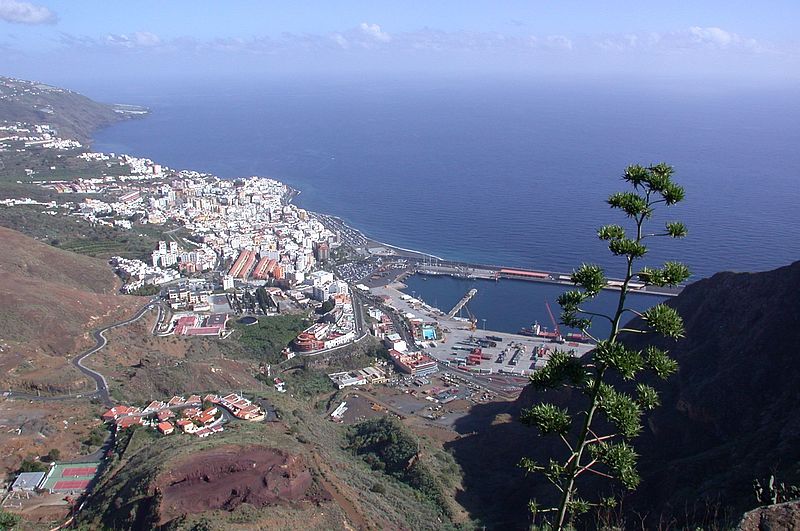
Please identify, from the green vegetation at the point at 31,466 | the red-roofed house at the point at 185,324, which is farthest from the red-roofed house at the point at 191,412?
the red-roofed house at the point at 185,324

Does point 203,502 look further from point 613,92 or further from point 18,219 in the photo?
point 613,92

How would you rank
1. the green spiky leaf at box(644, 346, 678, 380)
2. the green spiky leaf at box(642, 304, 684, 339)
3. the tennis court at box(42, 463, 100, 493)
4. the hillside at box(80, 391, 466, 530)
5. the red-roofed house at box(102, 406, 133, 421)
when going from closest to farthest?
the green spiky leaf at box(642, 304, 684, 339) → the green spiky leaf at box(644, 346, 678, 380) → the hillside at box(80, 391, 466, 530) → the tennis court at box(42, 463, 100, 493) → the red-roofed house at box(102, 406, 133, 421)

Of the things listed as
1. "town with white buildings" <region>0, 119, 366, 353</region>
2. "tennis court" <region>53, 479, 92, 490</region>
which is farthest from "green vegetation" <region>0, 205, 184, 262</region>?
"tennis court" <region>53, 479, 92, 490</region>

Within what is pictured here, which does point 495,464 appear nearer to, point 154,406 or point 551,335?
point 154,406

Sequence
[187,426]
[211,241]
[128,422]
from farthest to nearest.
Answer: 1. [211,241]
2. [128,422]
3. [187,426]

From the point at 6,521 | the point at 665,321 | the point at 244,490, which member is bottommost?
the point at 244,490

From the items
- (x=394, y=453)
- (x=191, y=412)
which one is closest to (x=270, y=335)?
(x=191, y=412)

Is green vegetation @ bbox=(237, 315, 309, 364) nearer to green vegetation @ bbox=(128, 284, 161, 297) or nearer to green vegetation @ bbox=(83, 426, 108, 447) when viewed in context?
green vegetation @ bbox=(128, 284, 161, 297)

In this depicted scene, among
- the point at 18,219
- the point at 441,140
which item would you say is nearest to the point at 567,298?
the point at 18,219
